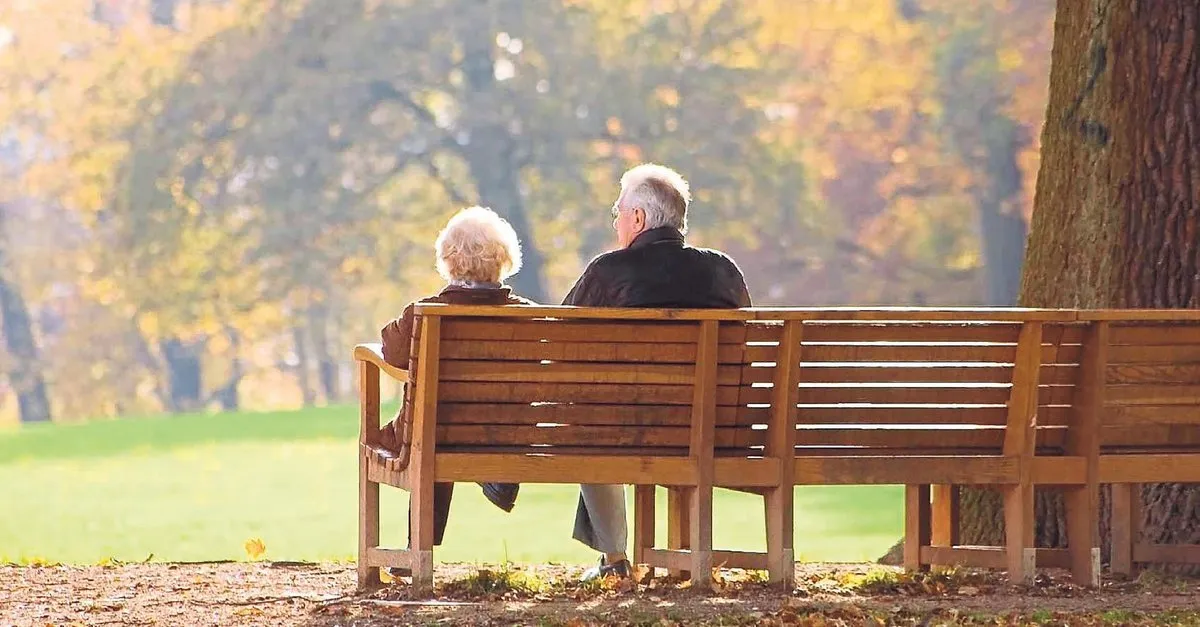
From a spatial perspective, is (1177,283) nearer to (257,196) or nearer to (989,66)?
(989,66)

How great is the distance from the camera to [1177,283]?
26.0 feet

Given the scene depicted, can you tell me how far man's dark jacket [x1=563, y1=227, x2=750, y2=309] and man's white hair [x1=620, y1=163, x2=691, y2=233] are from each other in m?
0.07

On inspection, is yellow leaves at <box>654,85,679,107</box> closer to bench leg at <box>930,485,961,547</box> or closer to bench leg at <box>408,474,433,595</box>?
bench leg at <box>930,485,961,547</box>

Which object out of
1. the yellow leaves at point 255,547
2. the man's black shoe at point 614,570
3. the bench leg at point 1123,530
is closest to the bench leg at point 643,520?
the man's black shoe at point 614,570

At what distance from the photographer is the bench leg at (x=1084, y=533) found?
22.7ft

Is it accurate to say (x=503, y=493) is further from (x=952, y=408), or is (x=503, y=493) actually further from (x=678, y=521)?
(x=952, y=408)

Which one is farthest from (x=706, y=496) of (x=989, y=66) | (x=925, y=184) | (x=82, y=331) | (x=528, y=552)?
(x=82, y=331)

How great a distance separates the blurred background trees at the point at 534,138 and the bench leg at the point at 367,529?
101 feet

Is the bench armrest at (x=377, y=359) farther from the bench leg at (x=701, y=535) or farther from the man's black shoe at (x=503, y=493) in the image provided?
the bench leg at (x=701, y=535)

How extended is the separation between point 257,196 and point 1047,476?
114ft

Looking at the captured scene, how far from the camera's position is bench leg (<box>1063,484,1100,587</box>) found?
691 centimetres

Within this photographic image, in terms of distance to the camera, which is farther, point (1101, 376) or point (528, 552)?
point (528, 552)

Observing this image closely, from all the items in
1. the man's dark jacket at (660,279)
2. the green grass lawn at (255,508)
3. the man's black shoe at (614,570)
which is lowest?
the green grass lawn at (255,508)

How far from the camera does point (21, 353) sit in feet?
173
